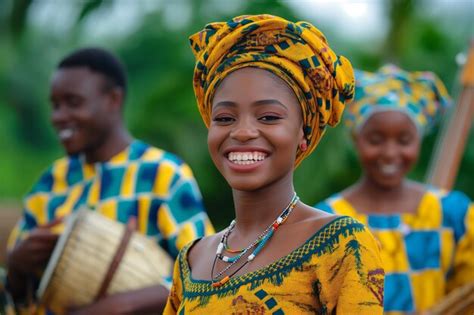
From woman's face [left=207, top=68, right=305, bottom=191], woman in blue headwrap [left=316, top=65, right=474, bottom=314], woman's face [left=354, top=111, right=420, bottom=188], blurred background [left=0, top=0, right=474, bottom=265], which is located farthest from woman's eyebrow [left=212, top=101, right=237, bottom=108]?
blurred background [left=0, top=0, right=474, bottom=265]

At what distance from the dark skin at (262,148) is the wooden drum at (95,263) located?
5.17ft

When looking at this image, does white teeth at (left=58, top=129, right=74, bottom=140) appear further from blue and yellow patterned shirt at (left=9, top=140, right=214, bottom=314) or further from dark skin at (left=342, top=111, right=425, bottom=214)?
dark skin at (left=342, top=111, right=425, bottom=214)

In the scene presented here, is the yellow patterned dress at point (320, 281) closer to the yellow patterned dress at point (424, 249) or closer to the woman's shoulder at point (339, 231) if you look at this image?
the woman's shoulder at point (339, 231)

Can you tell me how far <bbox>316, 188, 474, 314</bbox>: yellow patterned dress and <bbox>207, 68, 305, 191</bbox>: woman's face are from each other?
7.01 feet

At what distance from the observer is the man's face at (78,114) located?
4.59 meters

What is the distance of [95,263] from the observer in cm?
411

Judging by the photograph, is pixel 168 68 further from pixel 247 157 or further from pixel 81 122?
pixel 247 157

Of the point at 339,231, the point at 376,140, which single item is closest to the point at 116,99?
the point at 376,140

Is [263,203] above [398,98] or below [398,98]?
below

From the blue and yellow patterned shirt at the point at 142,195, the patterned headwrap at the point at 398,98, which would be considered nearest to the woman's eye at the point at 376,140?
Result: the patterned headwrap at the point at 398,98

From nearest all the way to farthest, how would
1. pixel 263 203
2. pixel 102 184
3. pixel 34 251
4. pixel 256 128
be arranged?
pixel 256 128 < pixel 263 203 < pixel 34 251 < pixel 102 184

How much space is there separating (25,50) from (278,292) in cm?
1291

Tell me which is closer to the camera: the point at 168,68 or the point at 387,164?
the point at 387,164

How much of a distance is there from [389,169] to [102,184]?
4.82 feet
